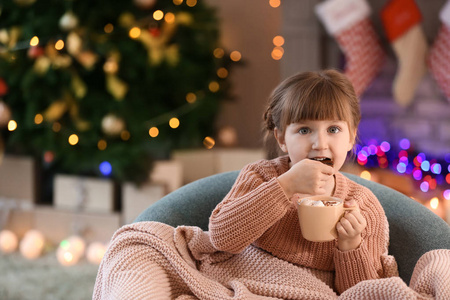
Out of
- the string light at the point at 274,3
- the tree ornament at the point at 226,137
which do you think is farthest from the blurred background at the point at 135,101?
the string light at the point at 274,3

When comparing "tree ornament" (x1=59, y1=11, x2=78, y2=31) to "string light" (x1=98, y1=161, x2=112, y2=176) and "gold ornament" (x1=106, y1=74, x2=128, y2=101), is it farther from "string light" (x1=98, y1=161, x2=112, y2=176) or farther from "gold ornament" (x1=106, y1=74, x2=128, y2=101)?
"string light" (x1=98, y1=161, x2=112, y2=176)

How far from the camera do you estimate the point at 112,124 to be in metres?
2.91

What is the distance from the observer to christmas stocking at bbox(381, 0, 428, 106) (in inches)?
113

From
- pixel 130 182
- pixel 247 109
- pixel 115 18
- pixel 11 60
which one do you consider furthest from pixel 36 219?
pixel 247 109

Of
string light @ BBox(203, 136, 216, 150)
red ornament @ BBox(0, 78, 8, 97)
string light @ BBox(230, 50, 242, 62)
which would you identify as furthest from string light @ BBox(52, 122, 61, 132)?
string light @ BBox(230, 50, 242, 62)

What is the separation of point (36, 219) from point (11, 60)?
921mm

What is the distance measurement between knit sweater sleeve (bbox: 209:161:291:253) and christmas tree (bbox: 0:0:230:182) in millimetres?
1569

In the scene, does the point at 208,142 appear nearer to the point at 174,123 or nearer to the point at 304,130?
the point at 174,123

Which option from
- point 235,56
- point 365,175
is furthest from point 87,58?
point 365,175

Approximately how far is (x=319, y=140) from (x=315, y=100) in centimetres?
10

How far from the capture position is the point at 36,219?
331 cm

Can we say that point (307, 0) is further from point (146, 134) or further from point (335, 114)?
point (335, 114)

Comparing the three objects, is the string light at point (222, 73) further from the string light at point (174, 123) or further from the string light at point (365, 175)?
the string light at point (365, 175)

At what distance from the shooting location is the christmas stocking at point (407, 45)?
2873 mm
